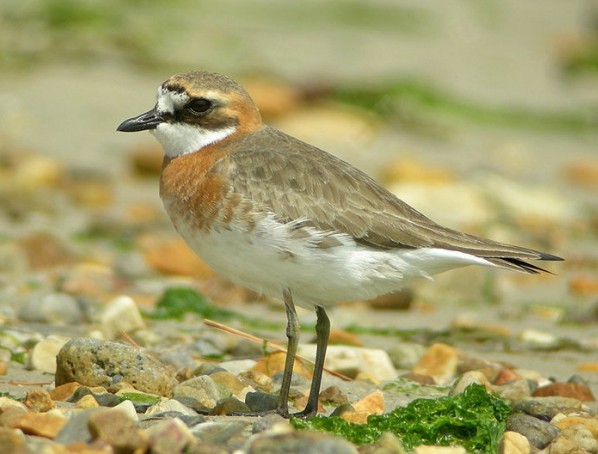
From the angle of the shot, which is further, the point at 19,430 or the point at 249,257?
the point at 249,257

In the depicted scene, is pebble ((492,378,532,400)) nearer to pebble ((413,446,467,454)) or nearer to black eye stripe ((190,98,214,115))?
pebble ((413,446,467,454))

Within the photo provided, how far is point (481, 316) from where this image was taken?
8.97m

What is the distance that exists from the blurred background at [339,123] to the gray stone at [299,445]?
3.94m

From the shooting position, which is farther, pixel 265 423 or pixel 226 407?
pixel 226 407

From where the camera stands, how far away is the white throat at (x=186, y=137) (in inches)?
258

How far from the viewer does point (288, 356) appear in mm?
5980

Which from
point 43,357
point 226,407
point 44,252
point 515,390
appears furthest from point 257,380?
point 44,252

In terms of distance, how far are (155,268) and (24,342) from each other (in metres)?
2.97

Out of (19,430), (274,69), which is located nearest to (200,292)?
(19,430)

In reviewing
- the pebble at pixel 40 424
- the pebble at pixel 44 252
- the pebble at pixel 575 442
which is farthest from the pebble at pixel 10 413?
the pebble at pixel 44 252

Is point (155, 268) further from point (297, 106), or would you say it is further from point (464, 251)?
point (297, 106)

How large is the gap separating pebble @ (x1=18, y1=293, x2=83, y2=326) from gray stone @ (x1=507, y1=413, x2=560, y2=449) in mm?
3333

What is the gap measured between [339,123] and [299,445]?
1012 centimetres

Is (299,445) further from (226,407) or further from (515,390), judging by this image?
(515,390)
